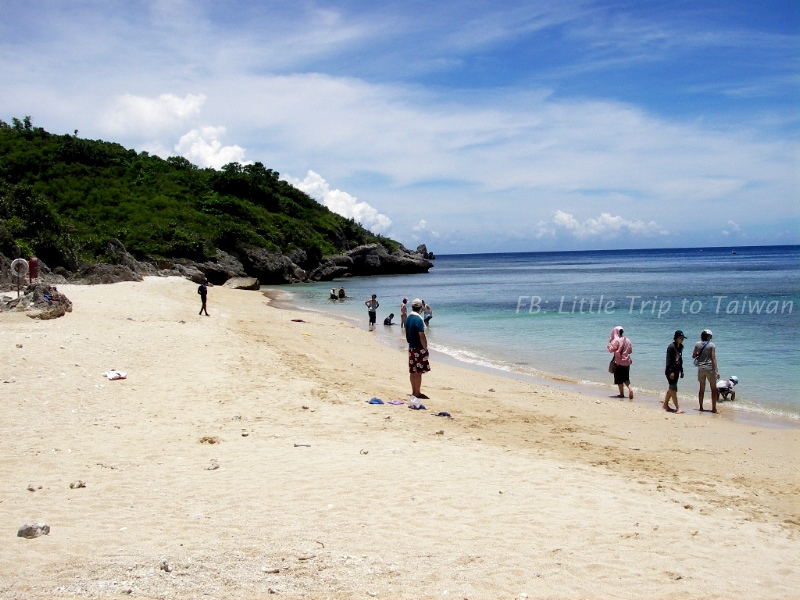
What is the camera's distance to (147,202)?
184 feet

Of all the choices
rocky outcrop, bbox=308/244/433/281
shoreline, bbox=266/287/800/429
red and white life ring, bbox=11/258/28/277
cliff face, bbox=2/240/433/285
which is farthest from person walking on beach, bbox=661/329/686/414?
rocky outcrop, bbox=308/244/433/281

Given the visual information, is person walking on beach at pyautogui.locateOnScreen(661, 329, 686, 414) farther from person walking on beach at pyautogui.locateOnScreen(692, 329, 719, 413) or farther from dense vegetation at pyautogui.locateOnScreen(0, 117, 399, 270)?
dense vegetation at pyautogui.locateOnScreen(0, 117, 399, 270)

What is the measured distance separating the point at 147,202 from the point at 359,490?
5581 cm

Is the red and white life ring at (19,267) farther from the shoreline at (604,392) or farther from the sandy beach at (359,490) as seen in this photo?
the shoreline at (604,392)

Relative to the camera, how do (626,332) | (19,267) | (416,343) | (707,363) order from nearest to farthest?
(416,343), (707,363), (19,267), (626,332)

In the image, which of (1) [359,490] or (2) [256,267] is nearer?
(1) [359,490]

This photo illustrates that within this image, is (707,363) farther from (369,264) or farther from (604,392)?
(369,264)

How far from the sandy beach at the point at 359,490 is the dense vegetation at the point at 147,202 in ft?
94.6

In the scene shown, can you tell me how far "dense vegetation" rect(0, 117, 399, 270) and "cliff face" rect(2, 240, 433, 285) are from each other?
136 cm

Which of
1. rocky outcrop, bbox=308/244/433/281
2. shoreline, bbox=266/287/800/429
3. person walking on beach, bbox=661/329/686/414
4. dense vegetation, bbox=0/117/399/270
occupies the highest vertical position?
dense vegetation, bbox=0/117/399/270

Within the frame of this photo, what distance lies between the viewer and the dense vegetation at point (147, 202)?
48.0 metres

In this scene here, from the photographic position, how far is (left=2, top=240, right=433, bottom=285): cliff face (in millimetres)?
32031

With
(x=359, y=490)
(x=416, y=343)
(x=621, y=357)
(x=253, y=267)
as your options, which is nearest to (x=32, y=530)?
(x=359, y=490)

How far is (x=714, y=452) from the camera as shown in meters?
8.99
